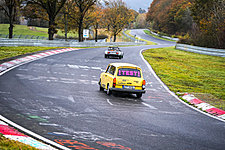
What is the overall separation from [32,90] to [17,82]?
2189 millimetres

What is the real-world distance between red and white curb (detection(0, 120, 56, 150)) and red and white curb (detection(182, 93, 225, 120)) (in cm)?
728

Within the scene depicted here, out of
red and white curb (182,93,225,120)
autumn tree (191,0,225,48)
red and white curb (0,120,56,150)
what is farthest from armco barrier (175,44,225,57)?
red and white curb (0,120,56,150)

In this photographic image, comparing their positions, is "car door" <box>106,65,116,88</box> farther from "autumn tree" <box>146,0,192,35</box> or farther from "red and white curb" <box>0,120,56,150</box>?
"autumn tree" <box>146,0,192,35</box>

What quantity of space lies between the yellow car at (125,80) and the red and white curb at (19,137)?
21.2ft

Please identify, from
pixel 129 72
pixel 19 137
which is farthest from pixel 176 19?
pixel 19 137

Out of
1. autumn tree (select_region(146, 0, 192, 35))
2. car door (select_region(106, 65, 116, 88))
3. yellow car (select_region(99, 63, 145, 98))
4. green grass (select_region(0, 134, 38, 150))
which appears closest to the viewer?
green grass (select_region(0, 134, 38, 150))

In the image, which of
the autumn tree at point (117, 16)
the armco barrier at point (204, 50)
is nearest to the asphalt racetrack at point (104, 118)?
the armco barrier at point (204, 50)

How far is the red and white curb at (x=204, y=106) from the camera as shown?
38.0ft

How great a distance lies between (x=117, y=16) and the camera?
8669 centimetres

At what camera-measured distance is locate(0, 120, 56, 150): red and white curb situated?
257 inches

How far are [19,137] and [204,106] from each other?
849 centimetres

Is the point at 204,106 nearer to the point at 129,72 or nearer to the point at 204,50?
the point at 129,72

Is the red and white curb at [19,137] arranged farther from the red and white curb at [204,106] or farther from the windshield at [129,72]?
the red and white curb at [204,106]

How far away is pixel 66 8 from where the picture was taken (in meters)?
60.2
